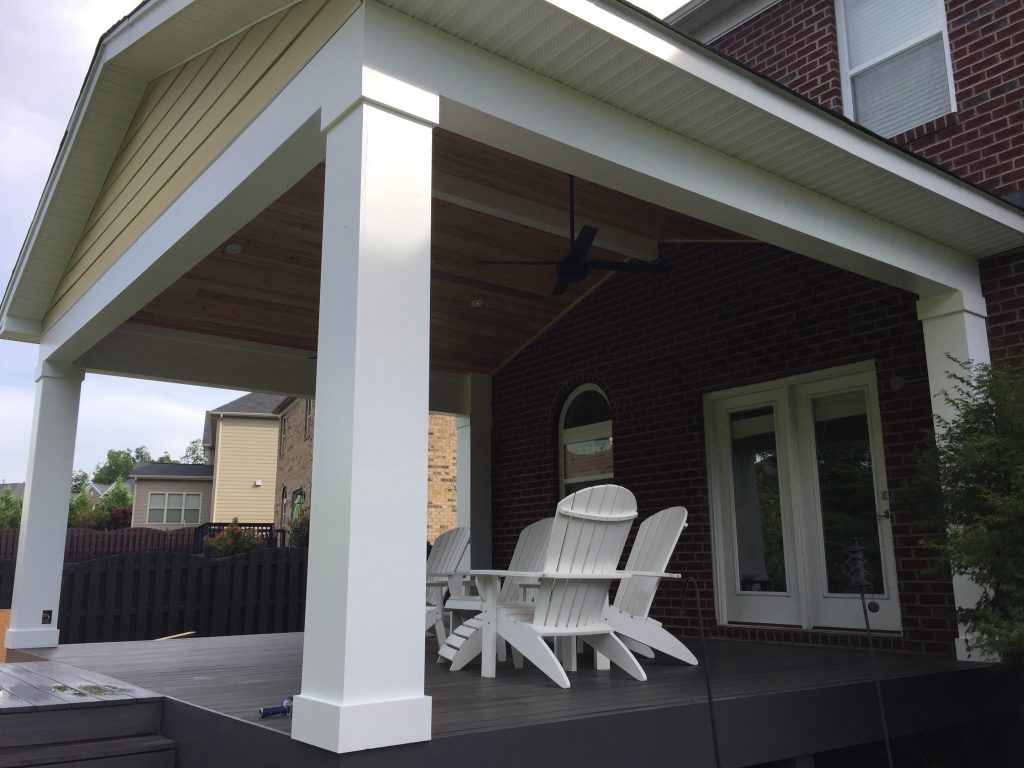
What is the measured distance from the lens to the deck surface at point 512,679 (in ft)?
10.6

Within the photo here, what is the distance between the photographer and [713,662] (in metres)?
5.13

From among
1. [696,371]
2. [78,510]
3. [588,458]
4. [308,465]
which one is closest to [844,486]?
[696,371]

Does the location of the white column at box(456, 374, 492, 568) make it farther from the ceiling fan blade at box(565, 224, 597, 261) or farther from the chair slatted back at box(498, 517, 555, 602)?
the ceiling fan blade at box(565, 224, 597, 261)

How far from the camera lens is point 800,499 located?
20.9 ft

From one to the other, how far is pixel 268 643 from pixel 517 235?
3.83 meters

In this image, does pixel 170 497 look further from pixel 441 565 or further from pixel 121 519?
pixel 441 565

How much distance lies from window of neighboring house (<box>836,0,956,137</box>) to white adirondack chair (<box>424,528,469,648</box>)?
4520 millimetres

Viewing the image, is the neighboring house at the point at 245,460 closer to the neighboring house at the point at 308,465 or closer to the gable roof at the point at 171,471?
the gable roof at the point at 171,471

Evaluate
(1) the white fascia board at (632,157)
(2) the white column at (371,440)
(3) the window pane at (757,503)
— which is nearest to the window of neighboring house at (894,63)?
(1) the white fascia board at (632,157)

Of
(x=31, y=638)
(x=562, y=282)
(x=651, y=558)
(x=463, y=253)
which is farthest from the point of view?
(x=463, y=253)

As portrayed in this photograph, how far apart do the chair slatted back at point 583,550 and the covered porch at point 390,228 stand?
0.35 meters

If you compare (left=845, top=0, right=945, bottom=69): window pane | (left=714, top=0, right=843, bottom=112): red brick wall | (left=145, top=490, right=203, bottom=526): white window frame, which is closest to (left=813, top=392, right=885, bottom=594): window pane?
(left=714, top=0, right=843, bottom=112): red brick wall

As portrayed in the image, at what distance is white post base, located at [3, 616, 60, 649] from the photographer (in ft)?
20.9

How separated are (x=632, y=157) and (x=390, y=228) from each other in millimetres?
1419
